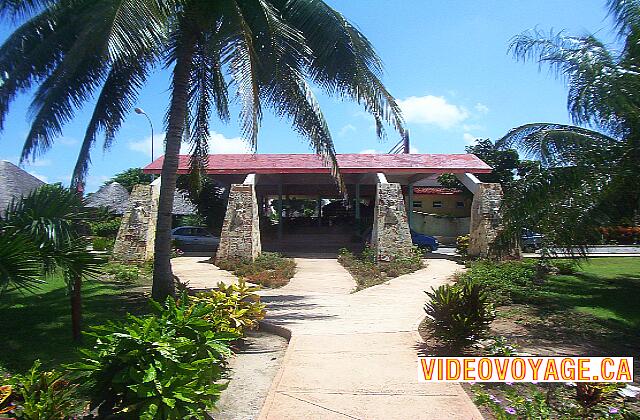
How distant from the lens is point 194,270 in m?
16.8

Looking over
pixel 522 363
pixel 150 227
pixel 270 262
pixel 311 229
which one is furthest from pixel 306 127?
pixel 311 229

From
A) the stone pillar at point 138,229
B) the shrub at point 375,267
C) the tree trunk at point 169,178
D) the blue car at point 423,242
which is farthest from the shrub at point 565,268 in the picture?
the stone pillar at point 138,229

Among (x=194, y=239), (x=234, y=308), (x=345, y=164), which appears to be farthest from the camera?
(x=194, y=239)

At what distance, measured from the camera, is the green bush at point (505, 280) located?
1109 cm

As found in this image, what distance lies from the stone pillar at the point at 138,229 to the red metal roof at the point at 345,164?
192cm

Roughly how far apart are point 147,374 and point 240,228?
1416 cm

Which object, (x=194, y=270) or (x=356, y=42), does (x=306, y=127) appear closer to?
(x=356, y=42)

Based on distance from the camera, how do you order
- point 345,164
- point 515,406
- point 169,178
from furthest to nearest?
point 345,164 < point 169,178 < point 515,406

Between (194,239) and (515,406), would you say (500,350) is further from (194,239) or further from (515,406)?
(194,239)

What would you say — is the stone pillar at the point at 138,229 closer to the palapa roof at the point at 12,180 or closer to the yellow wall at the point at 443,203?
the palapa roof at the point at 12,180

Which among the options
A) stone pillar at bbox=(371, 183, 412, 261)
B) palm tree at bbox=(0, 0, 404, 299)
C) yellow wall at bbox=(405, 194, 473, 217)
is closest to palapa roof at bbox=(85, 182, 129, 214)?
yellow wall at bbox=(405, 194, 473, 217)

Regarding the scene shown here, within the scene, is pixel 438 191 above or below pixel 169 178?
above

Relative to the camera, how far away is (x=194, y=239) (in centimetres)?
2566

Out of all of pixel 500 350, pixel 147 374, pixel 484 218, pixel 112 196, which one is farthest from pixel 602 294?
pixel 112 196
